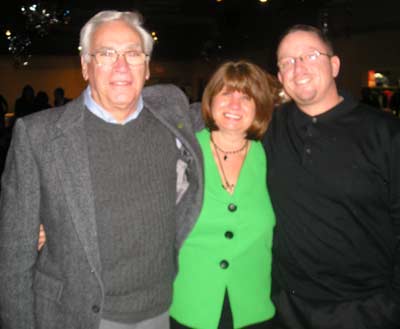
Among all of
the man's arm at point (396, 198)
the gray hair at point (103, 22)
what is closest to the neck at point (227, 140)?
the gray hair at point (103, 22)

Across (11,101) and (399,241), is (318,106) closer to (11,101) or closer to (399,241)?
(399,241)

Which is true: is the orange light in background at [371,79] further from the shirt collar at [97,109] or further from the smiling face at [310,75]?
the shirt collar at [97,109]

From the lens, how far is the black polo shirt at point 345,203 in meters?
1.97

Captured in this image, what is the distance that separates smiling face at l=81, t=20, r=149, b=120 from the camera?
1.84 metres

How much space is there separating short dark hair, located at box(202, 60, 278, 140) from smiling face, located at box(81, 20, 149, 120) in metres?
0.53

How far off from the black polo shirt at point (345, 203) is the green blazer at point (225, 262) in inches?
7.7

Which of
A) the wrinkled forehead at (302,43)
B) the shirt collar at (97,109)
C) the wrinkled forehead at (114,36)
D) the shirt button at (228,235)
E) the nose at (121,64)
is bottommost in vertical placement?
the shirt button at (228,235)

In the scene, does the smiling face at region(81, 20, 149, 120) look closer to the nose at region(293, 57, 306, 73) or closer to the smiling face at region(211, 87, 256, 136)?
the smiling face at region(211, 87, 256, 136)

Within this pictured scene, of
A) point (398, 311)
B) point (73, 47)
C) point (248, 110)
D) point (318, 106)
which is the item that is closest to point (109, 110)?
point (248, 110)

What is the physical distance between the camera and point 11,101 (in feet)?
51.0

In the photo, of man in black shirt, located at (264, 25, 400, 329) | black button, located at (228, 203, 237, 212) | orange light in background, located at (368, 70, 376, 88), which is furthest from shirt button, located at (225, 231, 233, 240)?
orange light in background, located at (368, 70, 376, 88)

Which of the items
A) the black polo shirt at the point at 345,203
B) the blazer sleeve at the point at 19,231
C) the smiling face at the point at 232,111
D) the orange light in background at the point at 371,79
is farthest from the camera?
the orange light in background at the point at 371,79

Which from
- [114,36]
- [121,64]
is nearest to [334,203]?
[121,64]

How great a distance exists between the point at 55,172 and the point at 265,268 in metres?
1.25
